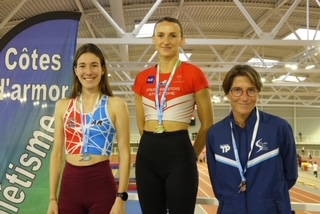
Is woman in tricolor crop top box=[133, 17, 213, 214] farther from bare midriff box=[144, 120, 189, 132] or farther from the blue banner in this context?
the blue banner

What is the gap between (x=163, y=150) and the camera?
7.51 feet

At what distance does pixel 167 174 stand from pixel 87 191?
519 millimetres

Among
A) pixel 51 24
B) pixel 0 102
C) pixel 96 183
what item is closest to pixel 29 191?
pixel 0 102

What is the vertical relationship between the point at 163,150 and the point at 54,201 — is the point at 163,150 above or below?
above

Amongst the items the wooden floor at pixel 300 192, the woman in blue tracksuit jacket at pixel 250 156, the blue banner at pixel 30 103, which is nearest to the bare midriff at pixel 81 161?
the woman in blue tracksuit jacket at pixel 250 156

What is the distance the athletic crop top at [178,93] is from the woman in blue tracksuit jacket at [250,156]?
0.30 meters

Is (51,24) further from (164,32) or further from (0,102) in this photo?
(164,32)

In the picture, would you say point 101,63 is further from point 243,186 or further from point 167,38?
→ point 243,186

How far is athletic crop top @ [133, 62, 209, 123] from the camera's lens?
2381 mm

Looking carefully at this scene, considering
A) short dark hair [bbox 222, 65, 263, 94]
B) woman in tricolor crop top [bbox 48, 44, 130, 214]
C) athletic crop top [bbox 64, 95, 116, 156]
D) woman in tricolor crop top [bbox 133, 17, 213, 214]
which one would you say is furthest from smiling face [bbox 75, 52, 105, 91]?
short dark hair [bbox 222, 65, 263, 94]

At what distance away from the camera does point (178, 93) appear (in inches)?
94.0

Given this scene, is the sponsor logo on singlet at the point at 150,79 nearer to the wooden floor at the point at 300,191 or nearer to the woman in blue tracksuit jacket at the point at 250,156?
the woman in blue tracksuit jacket at the point at 250,156

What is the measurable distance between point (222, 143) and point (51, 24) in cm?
210

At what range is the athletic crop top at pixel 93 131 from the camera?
2.31m
